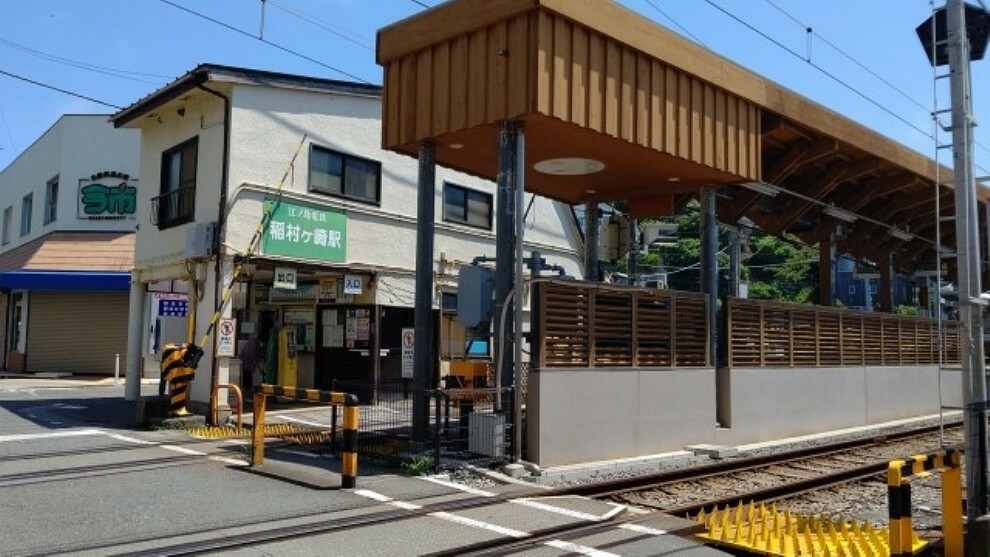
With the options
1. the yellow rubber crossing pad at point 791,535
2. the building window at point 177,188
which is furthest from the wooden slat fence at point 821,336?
the building window at point 177,188

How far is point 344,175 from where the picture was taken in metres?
17.3

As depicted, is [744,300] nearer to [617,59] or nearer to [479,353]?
[617,59]

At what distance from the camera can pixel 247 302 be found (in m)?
20.0

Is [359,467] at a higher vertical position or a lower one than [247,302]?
lower

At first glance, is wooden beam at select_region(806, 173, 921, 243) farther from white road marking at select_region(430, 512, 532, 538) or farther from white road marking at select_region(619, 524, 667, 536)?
white road marking at select_region(430, 512, 532, 538)

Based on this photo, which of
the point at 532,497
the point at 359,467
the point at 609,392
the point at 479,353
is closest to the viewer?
the point at 532,497

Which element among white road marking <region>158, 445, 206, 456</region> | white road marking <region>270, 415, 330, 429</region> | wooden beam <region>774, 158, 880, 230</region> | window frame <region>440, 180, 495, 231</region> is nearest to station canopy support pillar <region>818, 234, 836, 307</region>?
wooden beam <region>774, 158, 880, 230</region>

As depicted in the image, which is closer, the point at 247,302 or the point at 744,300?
the point at 744,300

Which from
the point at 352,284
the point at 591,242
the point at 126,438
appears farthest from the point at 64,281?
the point at 591,242

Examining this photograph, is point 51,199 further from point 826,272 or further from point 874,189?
point 874,189

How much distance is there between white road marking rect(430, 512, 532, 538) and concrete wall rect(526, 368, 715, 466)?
237 cm

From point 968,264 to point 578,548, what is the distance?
449cm

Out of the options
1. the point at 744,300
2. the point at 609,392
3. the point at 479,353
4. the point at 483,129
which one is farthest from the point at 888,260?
the point at 483,129

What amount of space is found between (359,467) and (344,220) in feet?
25.9
